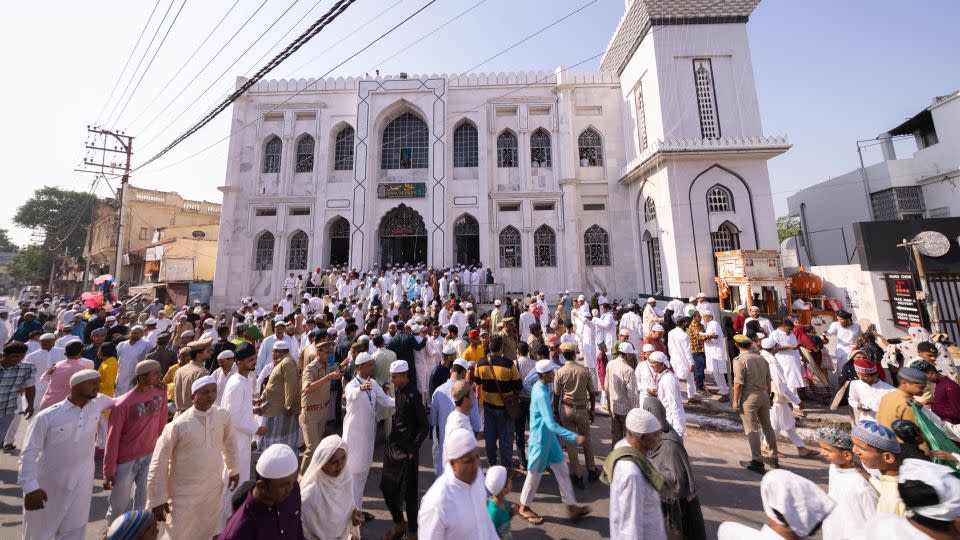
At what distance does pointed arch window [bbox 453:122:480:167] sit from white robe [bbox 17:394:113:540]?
15.0 m

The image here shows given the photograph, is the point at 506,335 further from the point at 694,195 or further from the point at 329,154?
the point at 329,154

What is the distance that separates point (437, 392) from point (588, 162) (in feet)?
48.9

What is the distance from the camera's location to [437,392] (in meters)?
3.54

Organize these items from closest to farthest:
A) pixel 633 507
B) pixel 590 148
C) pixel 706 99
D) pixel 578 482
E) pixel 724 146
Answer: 1. pixel 633 507
2. pixel 578 482
3. pixel 724 146
4. pixel 706 99
5. pixel 590 148

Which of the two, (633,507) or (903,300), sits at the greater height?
(903,300)

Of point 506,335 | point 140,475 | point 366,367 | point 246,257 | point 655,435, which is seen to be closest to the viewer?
point 655,435

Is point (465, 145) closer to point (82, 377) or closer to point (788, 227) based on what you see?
point (82, 377)

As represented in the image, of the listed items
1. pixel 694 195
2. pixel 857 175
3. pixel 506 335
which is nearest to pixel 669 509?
pixel 506 335

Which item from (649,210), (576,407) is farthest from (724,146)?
(576,407)

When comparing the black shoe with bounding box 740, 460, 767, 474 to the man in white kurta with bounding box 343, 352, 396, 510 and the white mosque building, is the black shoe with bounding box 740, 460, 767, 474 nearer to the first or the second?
the man in white kurta with bounding box 343, 352, 396, 510

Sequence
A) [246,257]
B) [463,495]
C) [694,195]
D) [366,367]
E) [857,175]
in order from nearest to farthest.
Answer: [463,495]
[366,367]
[694,195]
[246,257]
[857,175]

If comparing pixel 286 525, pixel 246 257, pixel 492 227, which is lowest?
pixel 286 525

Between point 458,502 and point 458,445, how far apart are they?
26cm

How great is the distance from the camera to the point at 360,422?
130 inches
